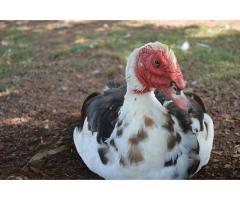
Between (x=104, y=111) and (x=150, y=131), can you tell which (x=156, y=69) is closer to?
(x=150, y=131)

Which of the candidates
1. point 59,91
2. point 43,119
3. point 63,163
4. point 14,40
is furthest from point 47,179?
point 14,40

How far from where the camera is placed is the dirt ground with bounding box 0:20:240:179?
2225 mm

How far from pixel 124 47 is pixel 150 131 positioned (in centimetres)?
101

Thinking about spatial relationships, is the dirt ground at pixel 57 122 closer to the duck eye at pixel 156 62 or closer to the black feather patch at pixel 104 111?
the black feather patch at pixel 104 111

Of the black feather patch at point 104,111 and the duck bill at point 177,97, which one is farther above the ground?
the duck bill at point 177,97

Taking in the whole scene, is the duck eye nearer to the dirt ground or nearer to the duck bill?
the duck bill

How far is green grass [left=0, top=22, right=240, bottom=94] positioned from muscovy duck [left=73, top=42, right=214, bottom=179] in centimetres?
70

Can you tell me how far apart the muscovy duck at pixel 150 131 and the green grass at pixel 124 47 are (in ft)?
2.31

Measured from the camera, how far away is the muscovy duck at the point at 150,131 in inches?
75.4

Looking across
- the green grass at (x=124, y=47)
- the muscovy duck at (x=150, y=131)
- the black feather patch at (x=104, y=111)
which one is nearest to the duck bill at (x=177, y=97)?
the muscovy duck at (x=150, y=131)

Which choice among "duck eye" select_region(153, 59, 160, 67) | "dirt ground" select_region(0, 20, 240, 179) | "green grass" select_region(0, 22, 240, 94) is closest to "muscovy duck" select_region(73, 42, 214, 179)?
"duck eye" select_region(153, 59, 160, 67)

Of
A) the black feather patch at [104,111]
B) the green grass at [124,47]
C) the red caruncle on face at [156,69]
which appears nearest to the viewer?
the red caruncle on face at [156,69]

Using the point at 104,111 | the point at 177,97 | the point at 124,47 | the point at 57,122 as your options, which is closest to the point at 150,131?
the point at 177,97

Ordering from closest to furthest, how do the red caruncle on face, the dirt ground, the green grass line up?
the red caruncle on face < the dirt ground < the green grass
